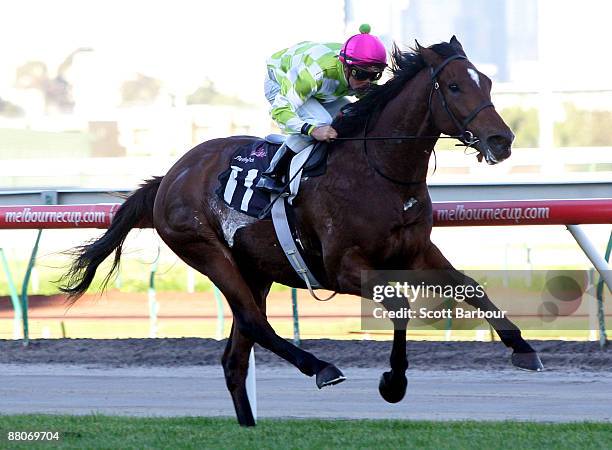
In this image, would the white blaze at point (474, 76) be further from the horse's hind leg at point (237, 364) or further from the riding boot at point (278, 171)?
the horse's hind leg at point (237, 364)

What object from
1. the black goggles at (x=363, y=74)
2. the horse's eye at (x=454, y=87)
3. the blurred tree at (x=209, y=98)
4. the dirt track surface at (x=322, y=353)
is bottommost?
the dirt track surface at (x=322, y=353)

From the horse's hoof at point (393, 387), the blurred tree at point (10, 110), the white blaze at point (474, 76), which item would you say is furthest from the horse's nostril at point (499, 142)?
the blurred tree at point (10, 110)

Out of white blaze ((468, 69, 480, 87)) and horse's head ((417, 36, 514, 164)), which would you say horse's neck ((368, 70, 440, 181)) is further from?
white blaze ((468, 69, 480, 87))

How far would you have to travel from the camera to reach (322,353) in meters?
7.82

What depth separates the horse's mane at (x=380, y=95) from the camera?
18.4 ft

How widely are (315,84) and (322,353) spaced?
254cm

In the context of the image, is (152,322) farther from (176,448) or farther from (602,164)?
(602,164)

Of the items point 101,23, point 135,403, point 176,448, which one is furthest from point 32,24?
point 176,448

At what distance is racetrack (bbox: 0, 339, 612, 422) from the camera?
6.36 m

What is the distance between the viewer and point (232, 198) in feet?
19.7

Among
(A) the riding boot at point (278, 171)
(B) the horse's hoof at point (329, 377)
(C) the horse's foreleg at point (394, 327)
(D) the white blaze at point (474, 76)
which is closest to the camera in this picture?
(B) the horse's hoof at point (329, 377)

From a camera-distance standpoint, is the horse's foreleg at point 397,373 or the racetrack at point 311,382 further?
the racetrack at point 311,382

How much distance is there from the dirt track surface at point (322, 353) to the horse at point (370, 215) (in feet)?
5.66

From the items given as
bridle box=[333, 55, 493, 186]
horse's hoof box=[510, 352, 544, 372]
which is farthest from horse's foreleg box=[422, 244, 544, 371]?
bridle box=[333, 55, 493, 186]
